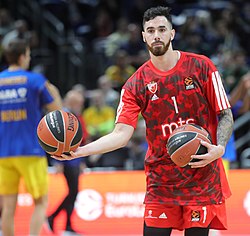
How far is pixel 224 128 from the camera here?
527 centimetres

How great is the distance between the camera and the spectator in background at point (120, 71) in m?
14.2

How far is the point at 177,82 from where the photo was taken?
5.48 meters

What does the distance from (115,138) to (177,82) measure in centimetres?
65

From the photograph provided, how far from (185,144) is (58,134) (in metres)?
0.97

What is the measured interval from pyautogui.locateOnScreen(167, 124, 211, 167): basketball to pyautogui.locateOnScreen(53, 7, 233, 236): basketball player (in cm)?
29

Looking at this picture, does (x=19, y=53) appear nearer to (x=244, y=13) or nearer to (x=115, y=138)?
(x=115, y=138)

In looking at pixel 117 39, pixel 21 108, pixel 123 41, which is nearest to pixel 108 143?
pixel 21 108

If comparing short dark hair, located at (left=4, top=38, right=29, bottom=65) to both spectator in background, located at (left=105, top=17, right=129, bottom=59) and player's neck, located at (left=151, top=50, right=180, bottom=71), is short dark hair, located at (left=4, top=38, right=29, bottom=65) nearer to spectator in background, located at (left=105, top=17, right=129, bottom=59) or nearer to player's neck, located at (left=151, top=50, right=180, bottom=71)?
player's neck, located at (left=151, top=50, right=180, bottom=71)

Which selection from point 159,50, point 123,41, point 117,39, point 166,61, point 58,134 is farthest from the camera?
point 117,39

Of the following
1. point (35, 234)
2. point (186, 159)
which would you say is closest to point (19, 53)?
point (35, 234)

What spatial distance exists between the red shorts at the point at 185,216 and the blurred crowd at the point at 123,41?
16.0ft

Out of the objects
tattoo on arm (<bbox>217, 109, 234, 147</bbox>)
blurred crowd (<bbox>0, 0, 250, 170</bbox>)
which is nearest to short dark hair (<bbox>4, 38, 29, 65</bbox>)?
blurred crowd (<bbox>0, 0, 250, 170</bbox>)

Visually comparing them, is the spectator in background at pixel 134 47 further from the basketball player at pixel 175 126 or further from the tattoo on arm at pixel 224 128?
the tattoo on arm at pixel 224 128

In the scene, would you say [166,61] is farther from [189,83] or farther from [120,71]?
[120,71]
